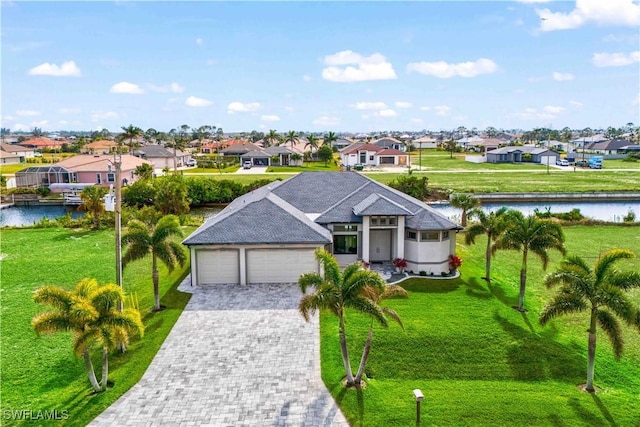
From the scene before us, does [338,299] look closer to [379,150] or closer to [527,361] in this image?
[527,361]

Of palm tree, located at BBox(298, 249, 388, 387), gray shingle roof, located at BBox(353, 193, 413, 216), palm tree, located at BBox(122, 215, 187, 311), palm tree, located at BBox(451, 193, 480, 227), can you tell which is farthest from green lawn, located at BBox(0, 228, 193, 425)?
palm tree, located at BBox(451, 193, 480, 227)

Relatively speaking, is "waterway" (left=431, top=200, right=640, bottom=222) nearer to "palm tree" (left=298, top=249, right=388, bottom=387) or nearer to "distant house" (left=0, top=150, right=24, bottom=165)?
"palm tree" (left=298, top=249, right=388, bottom=387)

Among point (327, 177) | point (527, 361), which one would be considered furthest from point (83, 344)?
point (327, 177)

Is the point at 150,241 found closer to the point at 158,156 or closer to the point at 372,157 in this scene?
the point at 158,156

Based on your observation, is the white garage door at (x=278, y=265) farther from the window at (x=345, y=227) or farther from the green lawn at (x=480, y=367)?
the green lawn at (x=480, y=367)

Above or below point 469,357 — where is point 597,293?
above

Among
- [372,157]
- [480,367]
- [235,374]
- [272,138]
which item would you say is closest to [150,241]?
[235,374]
